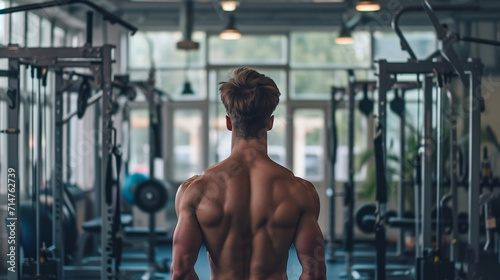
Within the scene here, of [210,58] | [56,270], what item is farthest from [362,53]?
[56,270]

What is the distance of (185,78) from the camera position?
8570mm

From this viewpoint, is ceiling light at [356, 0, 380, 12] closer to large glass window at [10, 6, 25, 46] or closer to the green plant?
the green plant

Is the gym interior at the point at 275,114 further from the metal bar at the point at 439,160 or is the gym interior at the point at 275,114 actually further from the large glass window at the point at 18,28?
the metal bar at the point at 439,160

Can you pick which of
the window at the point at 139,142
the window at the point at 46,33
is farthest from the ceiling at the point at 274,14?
the window at the point at 139,142

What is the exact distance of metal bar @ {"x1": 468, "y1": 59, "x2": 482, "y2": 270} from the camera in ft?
13.2

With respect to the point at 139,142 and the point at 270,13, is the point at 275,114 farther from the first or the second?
the point at 139,142

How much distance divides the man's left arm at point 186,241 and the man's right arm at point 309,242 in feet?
0.96

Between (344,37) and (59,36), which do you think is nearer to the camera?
(344,37)

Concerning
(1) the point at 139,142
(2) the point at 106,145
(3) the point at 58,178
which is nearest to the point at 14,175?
(2) the point at 106,145

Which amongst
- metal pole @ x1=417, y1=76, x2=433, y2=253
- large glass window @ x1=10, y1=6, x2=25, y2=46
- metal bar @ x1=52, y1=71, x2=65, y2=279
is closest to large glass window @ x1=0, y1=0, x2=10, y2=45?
large glass window @ x1=10, y1=6, x2=25, y2=46

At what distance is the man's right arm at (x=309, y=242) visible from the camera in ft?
6.14

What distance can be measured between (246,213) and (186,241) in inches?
7.4

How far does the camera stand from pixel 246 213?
1.86 m

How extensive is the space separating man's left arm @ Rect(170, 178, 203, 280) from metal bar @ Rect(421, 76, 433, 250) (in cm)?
305
